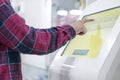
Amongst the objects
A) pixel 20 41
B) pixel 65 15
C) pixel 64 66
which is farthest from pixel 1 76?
pixel 65 15

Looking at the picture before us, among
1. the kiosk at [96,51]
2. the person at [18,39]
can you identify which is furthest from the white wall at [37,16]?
the person at [18,39]

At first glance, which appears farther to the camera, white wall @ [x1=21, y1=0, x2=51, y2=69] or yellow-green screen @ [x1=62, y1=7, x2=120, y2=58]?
white wall @ [x1=21, y1=0, x2=51, y2=69]

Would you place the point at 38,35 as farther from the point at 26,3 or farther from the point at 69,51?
the point at 26,3

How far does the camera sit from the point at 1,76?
768mm

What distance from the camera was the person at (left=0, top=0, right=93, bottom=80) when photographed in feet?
2.39

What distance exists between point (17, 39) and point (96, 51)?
25 centimetres

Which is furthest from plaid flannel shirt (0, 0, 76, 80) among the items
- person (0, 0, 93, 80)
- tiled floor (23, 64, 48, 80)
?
tiled floor (23, 64, 48, 80)

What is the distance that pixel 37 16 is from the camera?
2.39 metres

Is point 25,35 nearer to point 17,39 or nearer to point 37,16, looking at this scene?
point 17,39

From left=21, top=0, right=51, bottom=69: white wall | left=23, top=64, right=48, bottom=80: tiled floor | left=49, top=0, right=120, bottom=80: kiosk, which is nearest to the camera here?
left=49, top=0, right=120, bottom=80: kiosk

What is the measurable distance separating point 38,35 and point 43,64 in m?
1.54

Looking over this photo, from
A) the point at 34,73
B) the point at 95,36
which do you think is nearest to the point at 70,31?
the point at 95,36

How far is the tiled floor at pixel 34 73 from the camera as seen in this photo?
7.25ft

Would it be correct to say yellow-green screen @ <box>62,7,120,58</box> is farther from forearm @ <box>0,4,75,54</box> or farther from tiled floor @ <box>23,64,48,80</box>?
tiled floor @ <box>23,64,48,80</box>
